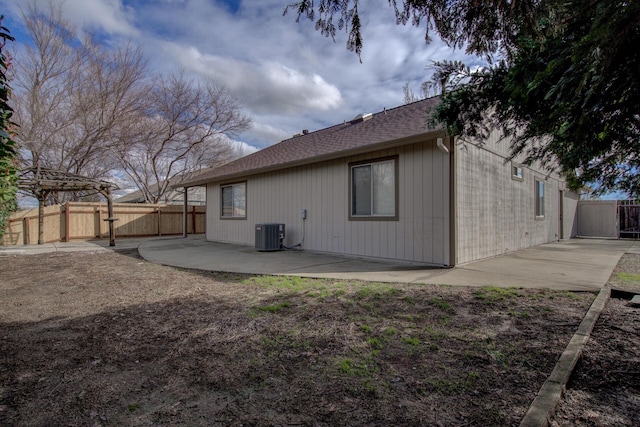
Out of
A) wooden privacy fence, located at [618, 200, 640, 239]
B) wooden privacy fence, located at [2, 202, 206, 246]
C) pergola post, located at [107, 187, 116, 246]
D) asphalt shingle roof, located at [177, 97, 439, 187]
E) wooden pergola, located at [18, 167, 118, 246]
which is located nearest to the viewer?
asphalt shingle roof, located at [177, 97, 439, 187]

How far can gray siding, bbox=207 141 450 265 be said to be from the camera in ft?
22.7

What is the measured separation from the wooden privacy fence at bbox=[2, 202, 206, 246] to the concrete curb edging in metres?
16.0

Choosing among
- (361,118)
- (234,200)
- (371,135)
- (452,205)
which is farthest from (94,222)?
(452,205)

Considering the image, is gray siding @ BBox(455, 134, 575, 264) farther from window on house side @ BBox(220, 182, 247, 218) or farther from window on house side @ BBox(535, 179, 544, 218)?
window on house side @ BBox(220, 182, 247, 218)

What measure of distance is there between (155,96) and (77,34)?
4.46 meters

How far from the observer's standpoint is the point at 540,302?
4254 millimetres

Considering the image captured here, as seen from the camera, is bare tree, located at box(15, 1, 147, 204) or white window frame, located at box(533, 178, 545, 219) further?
bare tree, located at box(15, 1, 147, 204)

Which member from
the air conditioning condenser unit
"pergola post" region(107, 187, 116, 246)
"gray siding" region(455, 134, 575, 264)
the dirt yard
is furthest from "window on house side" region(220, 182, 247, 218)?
"gray siding" region(455, 134, 575, 264)

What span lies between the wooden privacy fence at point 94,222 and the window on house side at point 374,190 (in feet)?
37.5

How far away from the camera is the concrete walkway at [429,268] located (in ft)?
18.2

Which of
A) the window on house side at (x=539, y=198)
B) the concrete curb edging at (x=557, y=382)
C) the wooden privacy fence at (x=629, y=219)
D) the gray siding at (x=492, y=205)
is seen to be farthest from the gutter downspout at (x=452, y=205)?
the wooden privacy fence at (x=629, y=219)

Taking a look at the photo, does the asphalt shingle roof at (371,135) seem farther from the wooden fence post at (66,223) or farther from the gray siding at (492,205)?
the wooden fence post at (66,223)

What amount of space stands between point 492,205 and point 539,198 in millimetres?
5035

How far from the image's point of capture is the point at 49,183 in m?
11.1
